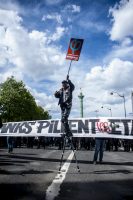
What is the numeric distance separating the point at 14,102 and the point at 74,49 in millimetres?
63732

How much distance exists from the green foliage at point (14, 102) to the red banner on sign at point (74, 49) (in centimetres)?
6120

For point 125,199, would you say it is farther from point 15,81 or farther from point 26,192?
point 15,81

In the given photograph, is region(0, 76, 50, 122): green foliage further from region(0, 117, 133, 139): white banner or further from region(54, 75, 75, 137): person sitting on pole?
region(54, 75, 75, 137): person sitting on pole

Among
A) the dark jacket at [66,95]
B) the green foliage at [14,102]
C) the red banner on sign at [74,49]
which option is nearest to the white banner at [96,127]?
the red banner on sign at [74,49]

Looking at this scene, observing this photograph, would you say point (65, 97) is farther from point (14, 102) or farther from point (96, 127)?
point (14, 102)

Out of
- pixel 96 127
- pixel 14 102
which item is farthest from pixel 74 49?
pixel 14 102

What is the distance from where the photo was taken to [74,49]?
37.8ft

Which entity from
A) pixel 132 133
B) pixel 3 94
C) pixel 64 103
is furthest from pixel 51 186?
pixel 3 94

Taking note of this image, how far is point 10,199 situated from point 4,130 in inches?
435

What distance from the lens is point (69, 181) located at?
780 cm

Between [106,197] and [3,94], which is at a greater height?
[3,94]

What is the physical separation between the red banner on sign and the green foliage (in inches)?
2410

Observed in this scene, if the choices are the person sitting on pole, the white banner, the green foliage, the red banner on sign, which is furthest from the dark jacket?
the green foliage

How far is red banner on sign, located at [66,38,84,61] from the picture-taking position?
1127cm
